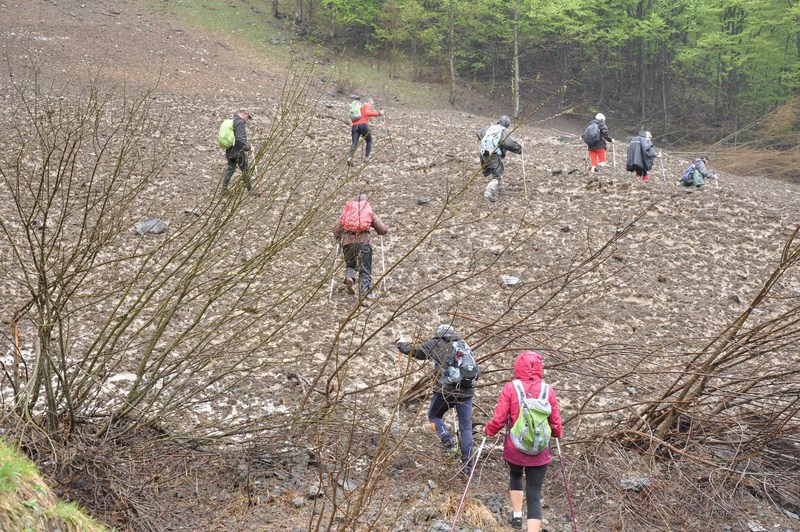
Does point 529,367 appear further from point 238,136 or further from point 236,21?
point 236,21

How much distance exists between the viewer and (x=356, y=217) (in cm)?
841

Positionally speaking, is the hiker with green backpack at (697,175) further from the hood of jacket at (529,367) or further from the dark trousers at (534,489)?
the dark trousers at (534,489)

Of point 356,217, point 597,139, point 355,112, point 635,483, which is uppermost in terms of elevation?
point 355,112

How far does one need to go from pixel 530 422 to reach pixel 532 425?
1.0 inches

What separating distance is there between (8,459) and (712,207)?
11999 mm

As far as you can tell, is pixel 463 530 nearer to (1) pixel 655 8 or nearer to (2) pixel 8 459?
(2) pixel 8 459

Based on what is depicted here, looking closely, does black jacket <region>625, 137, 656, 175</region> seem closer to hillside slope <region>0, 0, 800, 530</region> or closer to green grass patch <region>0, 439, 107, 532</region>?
hillside slope <region>0, 0, 800, 530</region>

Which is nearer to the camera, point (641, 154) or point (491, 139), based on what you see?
point (491, 139)

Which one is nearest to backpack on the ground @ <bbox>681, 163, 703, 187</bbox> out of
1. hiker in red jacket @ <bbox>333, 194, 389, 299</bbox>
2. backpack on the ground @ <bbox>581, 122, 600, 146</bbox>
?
backpack on the ground @ <bbox>581, 122, 600, 146</bbox>

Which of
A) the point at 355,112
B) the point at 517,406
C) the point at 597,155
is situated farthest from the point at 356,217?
the point at 597,155

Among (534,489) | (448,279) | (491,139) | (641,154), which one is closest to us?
(534,489)

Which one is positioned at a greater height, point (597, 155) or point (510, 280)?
point (597, 155)

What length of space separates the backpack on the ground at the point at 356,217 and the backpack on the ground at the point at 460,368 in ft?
9.34

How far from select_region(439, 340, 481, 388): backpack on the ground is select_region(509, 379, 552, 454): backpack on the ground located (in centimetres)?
87
